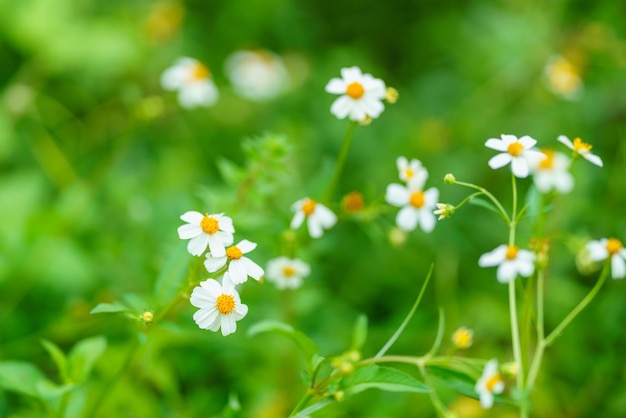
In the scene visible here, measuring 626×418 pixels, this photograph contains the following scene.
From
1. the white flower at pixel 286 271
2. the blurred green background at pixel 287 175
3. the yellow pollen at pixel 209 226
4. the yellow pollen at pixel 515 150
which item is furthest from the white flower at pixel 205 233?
the yellow pollen at pixel 515 150

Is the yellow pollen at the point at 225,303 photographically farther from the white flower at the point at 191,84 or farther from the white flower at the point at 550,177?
the white flower at the point at 191,84

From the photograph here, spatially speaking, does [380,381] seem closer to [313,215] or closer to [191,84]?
[313,215]

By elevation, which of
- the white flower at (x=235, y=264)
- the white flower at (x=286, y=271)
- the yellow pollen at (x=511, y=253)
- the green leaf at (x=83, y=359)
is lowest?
the green leaf at (x=83, y=359)

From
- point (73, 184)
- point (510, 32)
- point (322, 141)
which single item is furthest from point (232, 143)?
point (510, 32)

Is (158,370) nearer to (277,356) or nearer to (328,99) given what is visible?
(277,356)

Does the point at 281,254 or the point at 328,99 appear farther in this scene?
the point at 328,99

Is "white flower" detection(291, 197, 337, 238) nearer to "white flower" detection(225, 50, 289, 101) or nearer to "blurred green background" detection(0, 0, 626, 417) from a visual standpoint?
"blurred green background" detection(0, 0, 626, 417)

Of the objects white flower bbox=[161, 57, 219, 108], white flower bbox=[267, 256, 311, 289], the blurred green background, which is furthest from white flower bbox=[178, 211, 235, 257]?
white flower bbox=[161, 57, 219, 108]
